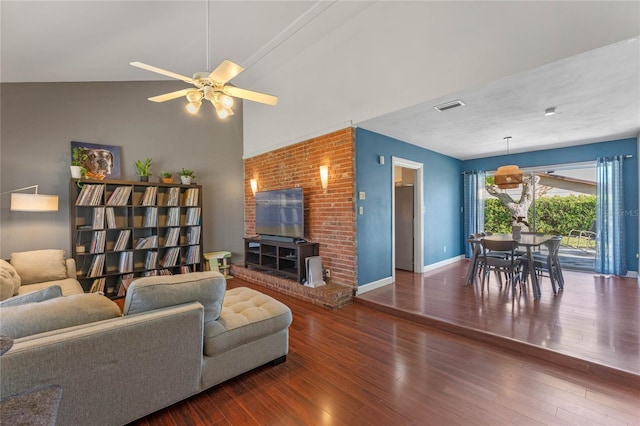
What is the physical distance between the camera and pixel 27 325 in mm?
1455

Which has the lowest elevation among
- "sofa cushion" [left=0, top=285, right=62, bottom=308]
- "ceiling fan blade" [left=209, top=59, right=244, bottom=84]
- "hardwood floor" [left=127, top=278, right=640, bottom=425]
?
"hardwood floor" [left=127, top=278, right=640, bottom=425]

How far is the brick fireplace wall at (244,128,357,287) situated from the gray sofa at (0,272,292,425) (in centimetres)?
199

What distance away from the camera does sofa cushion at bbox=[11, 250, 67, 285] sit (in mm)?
3312

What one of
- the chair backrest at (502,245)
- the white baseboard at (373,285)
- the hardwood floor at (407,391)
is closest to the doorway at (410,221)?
the white baseboard at (373,285)

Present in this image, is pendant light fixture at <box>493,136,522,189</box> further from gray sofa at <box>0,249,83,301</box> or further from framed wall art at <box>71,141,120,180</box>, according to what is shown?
framed wall art at <box>71,141,120,180</box>

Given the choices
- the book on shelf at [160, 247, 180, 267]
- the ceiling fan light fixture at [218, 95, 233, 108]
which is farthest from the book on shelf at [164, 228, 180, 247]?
the ceiling fan light fixture at [218, 95, 233, 108]

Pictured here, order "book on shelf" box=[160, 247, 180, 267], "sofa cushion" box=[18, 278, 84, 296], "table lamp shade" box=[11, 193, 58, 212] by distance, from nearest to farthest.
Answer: "sofa cushion" box=[18, 278, 84, 296] → "table lamp shade" box=[11, 193, 58, 212] → "book on shelf" box=[160, 247, 180, 267]

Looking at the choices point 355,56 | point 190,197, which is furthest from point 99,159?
point 355,56

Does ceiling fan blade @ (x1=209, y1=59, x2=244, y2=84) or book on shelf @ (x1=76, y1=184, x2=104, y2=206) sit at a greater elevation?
ceiling fan blade @ (x1=209, y1=59, x2=244, y2=84)

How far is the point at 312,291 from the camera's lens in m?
3.82

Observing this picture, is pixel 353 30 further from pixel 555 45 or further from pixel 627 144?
pixel 627 144

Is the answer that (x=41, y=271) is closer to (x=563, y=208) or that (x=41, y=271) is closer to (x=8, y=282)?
(x=8, y=282)

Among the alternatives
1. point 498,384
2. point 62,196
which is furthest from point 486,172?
point 62,196

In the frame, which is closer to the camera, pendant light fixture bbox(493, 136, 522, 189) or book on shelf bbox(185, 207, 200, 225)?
pendant light fixture bbox(493, 136, 522, 189)
